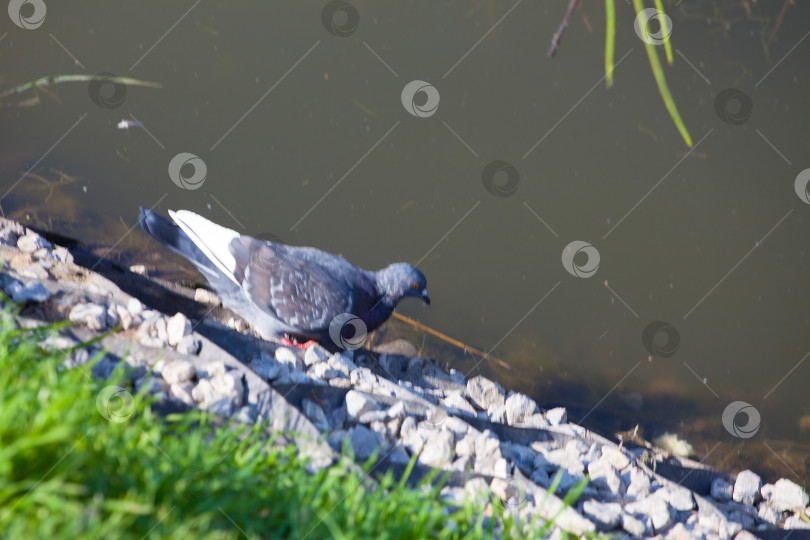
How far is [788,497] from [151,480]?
3.38m

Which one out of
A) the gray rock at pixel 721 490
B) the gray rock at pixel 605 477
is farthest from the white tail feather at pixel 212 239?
the gray rock at pixel 721 490

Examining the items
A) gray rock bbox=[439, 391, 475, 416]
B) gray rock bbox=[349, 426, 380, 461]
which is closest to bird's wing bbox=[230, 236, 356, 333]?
gray rock bbox=[439, 391, 475, 416]

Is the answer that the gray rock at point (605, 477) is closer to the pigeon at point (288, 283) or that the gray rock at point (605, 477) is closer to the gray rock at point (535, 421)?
the gray rock at point (535, 421)

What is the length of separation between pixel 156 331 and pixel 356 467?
1.20m

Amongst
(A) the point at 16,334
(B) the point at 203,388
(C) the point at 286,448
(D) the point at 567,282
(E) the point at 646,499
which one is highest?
(D) the point at 567,282

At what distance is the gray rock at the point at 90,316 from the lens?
2477 mm

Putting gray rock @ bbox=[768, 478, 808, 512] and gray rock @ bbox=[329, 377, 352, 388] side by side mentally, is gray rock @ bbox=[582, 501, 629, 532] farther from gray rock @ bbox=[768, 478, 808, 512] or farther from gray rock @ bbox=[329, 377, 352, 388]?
gray rock @ bbox=[768, 478, 808, 512]

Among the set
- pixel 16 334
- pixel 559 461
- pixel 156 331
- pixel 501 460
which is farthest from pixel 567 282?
pixel 16 334

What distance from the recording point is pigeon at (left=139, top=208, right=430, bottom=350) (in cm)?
374

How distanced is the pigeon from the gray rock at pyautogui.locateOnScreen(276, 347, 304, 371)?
1.47ft

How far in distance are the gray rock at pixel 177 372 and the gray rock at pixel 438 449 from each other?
0.96 m

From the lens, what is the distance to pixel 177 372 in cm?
235

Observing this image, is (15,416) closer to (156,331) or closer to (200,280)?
(156,331)

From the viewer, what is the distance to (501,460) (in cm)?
246
